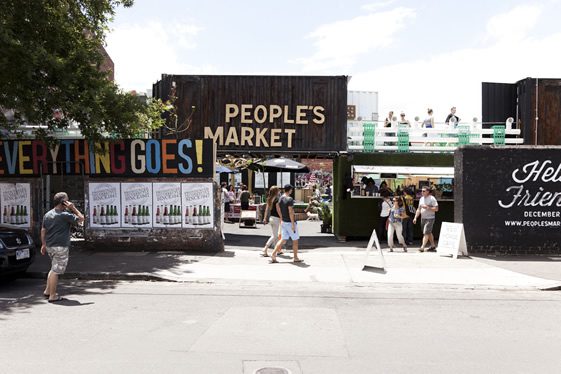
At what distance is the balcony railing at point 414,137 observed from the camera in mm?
17391

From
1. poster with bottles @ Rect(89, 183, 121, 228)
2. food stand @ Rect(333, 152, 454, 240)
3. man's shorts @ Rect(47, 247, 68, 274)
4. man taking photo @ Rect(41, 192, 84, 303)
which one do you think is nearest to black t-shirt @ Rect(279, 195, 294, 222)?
poster with bottles @ Rect(89, 183, 121, 228)

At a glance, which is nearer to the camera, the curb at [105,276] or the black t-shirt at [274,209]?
the curb at [105,276]

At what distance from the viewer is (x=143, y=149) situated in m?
13.6

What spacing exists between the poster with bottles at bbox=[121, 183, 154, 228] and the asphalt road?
409 cm

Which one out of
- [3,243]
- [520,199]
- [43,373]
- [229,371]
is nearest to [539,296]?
[520,199]

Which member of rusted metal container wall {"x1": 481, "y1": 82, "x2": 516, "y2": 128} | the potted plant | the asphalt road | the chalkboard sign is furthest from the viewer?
the potted plant

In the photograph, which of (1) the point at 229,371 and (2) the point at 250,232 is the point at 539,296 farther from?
(2) the point at 250,232

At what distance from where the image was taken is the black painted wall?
13.6 m

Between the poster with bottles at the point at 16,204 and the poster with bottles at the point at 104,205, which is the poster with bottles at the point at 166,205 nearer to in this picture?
the poster with bottles at the point at 104,205

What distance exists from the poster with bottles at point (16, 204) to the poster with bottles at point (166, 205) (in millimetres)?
3307

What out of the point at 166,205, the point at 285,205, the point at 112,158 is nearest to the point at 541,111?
the point at 285,205

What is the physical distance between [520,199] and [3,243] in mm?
11591

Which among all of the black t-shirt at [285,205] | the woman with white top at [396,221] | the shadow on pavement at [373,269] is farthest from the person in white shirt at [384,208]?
the black t-shirt at [285,205]

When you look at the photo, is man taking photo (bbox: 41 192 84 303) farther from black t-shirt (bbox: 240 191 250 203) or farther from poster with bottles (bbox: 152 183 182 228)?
black t-shirt (bbox: 240 191 250 203)
